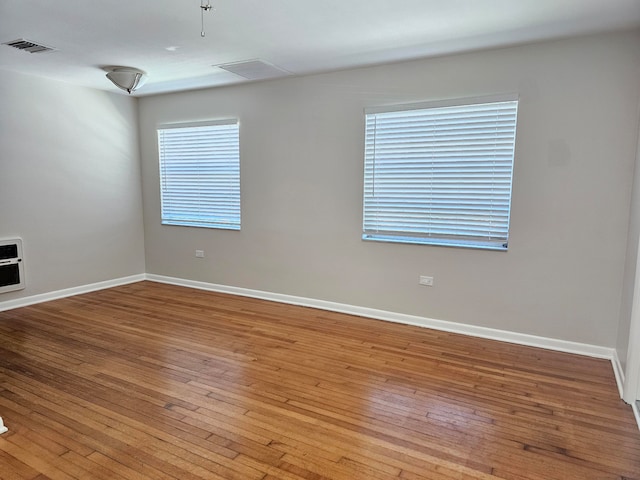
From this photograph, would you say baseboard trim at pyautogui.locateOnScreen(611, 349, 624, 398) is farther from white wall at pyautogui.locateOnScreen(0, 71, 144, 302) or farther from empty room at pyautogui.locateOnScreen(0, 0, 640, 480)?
white wall at pyautogui.locateOnScreen(0, 71, 144, 302)

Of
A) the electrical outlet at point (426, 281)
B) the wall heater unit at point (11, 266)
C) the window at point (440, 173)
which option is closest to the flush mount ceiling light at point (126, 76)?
the wall heater unit at point (11, 266)

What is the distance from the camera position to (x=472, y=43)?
3414mm

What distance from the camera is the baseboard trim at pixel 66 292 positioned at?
462 cm

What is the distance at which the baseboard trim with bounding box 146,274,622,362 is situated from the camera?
3.44m

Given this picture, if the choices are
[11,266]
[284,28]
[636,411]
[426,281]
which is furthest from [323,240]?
[11,266]

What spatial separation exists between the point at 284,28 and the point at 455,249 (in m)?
2.46

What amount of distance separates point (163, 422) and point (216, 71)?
349 centimetres

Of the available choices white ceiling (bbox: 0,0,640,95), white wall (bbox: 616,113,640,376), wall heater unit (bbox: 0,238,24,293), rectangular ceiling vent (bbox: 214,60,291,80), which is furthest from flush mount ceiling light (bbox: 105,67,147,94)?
white wall (bbox: 616,113,640,376)

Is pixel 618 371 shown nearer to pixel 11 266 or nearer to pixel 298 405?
pixel 298 405

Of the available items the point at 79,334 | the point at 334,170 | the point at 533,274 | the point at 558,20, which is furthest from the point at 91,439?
the point at 558,20

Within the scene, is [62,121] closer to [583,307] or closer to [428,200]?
[428,200]

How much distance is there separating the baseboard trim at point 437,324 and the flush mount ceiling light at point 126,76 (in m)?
2.61

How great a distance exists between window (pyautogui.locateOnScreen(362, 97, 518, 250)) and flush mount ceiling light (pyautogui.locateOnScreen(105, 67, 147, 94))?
8.08 feet

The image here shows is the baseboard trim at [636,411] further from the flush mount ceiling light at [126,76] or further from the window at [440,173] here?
the flush mount ceiling light at [126,76]
